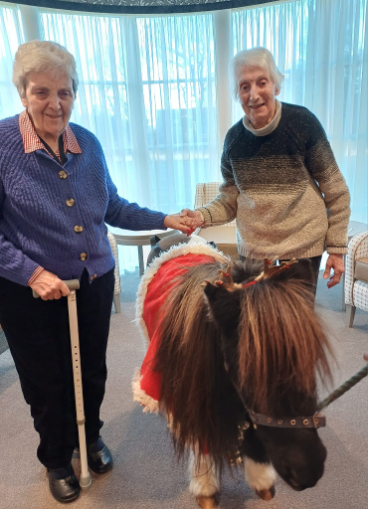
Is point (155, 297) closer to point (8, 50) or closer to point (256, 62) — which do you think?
point (256, 62)

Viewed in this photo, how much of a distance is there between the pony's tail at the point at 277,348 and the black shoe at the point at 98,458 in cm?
101

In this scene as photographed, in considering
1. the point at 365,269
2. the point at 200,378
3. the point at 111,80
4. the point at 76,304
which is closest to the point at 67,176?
the point at 76,304

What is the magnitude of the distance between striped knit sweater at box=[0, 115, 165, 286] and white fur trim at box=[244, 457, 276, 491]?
0.80 meters

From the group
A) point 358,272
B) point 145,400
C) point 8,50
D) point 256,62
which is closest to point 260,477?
point 145,400

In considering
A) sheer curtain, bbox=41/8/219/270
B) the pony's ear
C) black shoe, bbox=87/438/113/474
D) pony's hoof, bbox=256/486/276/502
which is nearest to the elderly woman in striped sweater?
the pony's ear

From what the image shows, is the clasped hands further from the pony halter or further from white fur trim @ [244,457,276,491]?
white fur trim @ [244,457,276,491]

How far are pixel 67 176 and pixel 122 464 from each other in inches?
47.7

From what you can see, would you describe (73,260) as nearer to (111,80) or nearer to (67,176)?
(67,176)

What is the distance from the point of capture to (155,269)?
4.53 feet

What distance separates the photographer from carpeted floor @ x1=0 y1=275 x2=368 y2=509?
4.63 ft

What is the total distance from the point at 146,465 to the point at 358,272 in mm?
1731

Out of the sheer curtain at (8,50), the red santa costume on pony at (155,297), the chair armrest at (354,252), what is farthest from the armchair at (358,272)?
the sheer curtain at (8,50)

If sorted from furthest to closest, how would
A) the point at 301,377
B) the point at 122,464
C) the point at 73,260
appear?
the point at 122,464
the point at 73,260
the point at 301,377

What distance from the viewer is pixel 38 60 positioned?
3.46 feet
